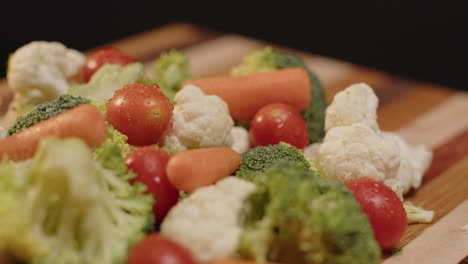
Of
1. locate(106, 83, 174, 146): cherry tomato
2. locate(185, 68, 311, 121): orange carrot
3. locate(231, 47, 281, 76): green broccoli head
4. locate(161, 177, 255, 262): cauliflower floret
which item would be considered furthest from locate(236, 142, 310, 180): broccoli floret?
locate(231, 47, 281, 76): green broccoli head

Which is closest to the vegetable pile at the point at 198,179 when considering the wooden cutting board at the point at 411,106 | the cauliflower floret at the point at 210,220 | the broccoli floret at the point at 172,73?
the cauliflower floret at the point at 210,220

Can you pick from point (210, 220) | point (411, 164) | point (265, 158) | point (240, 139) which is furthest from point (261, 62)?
point (210, 220)

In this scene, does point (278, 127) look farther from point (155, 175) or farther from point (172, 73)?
point (155, 175)

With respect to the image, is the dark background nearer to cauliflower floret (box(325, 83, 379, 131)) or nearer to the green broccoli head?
the green broccoli head

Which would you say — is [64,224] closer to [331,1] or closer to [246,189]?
[246,189]

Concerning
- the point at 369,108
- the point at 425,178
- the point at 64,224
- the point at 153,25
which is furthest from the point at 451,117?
the point at 153,25

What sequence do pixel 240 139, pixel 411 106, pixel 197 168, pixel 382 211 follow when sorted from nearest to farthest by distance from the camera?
pixel 197 168, pixel 382 211, pixel 240 139, pixel 411 106
